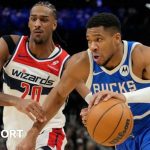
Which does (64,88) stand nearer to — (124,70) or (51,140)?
(124,70)

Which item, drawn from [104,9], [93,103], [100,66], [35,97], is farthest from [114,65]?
[104,9]

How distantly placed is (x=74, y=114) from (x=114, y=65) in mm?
7056

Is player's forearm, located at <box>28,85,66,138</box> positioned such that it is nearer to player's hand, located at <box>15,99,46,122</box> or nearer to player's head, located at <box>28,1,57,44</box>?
player's hand, located at <box>15,99,46,122</box>

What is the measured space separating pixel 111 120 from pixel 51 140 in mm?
1298

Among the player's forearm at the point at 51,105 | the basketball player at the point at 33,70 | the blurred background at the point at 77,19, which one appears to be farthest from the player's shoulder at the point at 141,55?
the blurred background at the point at 77,19

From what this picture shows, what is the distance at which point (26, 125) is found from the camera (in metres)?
5.43

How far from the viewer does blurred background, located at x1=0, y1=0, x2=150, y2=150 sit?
10961 mm

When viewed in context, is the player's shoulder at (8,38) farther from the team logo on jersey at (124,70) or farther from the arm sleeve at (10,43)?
the team logo on jersey at (124,70)

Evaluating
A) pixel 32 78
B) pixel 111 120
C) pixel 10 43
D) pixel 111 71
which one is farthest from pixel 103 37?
pixel 10 43

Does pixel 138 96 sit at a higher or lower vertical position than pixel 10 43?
lower

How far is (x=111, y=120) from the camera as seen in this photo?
13.6 ft

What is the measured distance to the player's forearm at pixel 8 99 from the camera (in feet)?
16.3

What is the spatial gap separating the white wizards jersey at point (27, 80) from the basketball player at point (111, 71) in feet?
2.13

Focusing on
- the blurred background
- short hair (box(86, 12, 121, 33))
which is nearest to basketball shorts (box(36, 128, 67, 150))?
short hair (box(86, 12, 121, 33))
